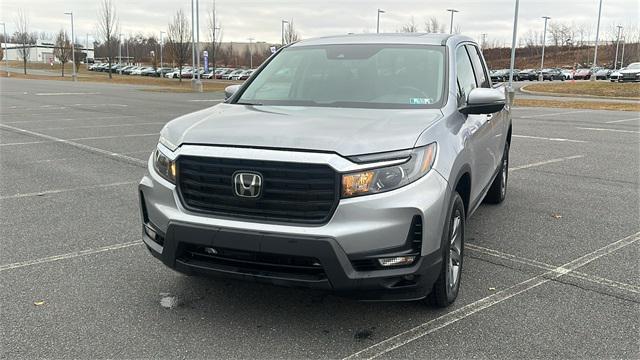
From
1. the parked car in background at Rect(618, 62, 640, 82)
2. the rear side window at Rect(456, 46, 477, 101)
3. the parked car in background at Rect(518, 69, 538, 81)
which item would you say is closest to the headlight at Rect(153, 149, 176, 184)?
the rear side window at Rect(456, 46, 477, 101)

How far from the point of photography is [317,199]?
313cm

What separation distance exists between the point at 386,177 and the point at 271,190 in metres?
0.65

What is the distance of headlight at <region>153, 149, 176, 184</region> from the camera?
3480mm

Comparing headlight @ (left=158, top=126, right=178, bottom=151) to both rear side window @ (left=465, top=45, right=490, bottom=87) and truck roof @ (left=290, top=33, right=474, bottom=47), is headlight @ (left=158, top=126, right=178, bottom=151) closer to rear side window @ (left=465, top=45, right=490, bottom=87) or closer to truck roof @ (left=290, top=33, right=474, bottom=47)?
truck roof @ (left=290, top=33, right=474, bottom=47)

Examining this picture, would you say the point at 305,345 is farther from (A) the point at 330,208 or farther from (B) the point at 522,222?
(B) the point at 522,222

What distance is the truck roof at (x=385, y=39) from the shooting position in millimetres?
4887

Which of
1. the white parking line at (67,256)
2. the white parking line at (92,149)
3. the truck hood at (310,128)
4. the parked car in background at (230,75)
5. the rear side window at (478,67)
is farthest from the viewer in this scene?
the parked car in background at (230,75)

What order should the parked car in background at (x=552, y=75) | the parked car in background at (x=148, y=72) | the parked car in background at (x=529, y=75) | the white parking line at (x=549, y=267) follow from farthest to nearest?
the parked car in background at (x=148, y=72), the parked car in background at (x=529, y=75), the parked car in background at (x=552, y=75), the white parking line at (x=549, y=267)

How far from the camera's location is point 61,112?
62.5 ft

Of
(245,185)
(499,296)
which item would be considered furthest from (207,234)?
(499,296)

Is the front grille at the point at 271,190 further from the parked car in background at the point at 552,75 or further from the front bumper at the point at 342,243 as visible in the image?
the parked car in background at the point at 552,75

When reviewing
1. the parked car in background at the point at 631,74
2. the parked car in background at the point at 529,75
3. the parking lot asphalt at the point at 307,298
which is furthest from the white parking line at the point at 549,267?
the parked car in background at the point at 529,75

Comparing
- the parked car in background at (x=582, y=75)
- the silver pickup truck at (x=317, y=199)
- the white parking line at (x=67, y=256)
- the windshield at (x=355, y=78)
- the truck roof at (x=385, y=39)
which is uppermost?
the parked car in background at (x=582, y=75)

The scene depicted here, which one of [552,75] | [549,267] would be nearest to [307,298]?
[549,267]
